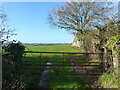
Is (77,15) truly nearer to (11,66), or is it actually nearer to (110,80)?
(110,80)

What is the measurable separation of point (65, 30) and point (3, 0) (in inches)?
239

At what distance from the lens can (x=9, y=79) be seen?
2340 millimetres

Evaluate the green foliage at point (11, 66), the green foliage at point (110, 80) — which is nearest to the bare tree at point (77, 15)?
the green foliage at point (110, 80)

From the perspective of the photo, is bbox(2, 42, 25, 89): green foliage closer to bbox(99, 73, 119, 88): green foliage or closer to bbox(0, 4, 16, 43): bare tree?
bbox(0, 4, 16, 43): bare tree

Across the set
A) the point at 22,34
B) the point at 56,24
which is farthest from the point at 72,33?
the point at 22,34

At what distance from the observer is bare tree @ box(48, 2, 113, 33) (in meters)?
6.46

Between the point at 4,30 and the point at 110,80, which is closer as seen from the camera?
the point at 4,30

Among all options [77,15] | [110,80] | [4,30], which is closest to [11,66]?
[4,30]

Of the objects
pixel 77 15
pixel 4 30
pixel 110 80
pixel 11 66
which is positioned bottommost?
pixel 110 80

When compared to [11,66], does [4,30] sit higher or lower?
higher

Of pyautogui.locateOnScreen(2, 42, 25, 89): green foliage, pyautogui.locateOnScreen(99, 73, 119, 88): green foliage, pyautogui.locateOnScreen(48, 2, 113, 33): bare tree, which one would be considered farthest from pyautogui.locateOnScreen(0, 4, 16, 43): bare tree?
pyautogui.locateOnScreen(48, 2, 113, 33): bare tree

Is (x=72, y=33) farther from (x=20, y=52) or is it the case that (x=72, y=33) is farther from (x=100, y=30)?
(x=20, y=52)

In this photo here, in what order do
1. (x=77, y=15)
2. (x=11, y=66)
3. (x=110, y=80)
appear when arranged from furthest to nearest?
(x=77, y=15) < (x=110, y=80) < (x=11, y=66)

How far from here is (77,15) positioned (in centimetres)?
739
